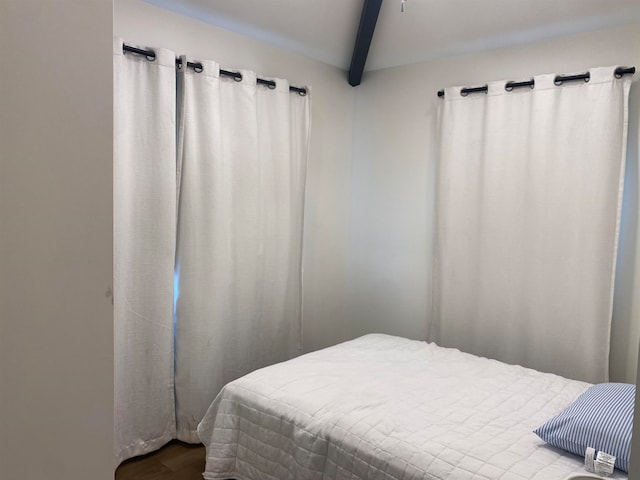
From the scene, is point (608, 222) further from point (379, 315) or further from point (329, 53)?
point (329, 53)

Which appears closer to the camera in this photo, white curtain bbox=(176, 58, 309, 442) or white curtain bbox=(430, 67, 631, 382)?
white curtain bbox=(430, 67, 631, 382)

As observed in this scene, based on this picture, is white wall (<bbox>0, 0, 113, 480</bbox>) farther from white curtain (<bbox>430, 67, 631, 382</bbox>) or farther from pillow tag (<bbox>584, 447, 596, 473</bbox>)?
white curtain (<bbox>430, 67, 631, 382</bbox>)

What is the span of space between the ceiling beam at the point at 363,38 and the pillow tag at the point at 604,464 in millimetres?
2761

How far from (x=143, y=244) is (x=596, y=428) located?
218cm

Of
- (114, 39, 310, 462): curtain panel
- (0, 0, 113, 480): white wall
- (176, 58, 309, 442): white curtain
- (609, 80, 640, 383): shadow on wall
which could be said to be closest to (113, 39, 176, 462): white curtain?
(114, 39, 310, 462): curtain panel

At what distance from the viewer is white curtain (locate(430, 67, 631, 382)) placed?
257 centimetres

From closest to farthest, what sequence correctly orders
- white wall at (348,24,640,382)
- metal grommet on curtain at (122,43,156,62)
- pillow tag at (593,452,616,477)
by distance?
pillow tag at (593,452,616,477)
metal grommet on curtain at (122,43,156,62)
white wall at (348,24,640,382)

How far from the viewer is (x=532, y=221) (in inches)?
111

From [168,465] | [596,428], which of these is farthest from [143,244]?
[596,428]

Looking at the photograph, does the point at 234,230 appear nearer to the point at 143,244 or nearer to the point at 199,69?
the point at 143,244

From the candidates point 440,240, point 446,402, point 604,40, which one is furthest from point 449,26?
point 446,402

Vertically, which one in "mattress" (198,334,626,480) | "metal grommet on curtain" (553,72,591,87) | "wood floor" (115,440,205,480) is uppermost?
"metal grommet on curtain" (553,72,591,87)

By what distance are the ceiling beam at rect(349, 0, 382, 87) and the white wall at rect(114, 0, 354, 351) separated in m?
0.11

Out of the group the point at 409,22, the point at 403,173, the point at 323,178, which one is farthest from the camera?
the point at 323,178
